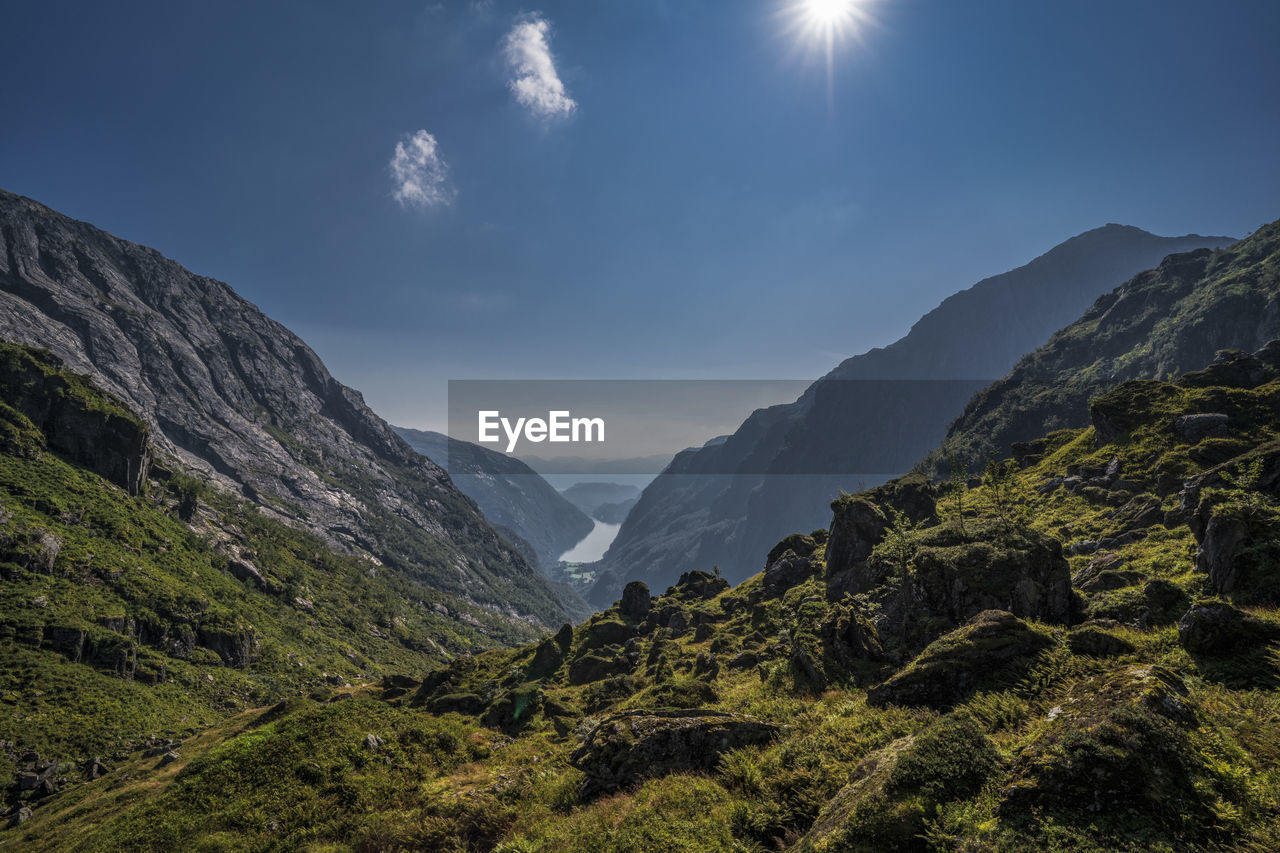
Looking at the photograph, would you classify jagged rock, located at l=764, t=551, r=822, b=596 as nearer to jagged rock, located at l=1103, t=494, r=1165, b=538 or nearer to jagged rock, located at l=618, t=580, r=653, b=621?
jagged rock, located at l=618, t=580, r=653, b=621

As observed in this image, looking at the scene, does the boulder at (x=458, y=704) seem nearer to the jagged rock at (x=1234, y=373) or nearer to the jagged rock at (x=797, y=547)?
the jagged rock at (x=797, y=547)

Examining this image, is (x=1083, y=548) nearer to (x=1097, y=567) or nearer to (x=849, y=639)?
(x=1097, y=567)

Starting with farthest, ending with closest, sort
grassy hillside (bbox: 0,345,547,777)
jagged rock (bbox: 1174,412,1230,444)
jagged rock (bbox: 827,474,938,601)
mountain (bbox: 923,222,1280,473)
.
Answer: mountain (bbox: 923,222,1280,473) → grassy hillside (bbox: 0,345,547,777) → jagged rock (bbox: 827,474,938,601) → jagged rock (bbox: 1174,412,1230,444)

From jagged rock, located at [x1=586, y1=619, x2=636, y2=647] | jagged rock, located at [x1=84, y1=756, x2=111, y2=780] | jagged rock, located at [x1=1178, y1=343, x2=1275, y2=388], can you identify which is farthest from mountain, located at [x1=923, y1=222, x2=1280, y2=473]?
jagged rock, located at [x1=84, y1=756, x2=111, y2=780]

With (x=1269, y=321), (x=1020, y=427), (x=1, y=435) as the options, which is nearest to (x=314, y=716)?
(x=1, y=435)

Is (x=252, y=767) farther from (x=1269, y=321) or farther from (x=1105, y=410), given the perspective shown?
(x=1269, y=321)

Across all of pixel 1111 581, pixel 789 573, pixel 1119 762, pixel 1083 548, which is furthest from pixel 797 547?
pixel 1119 762
